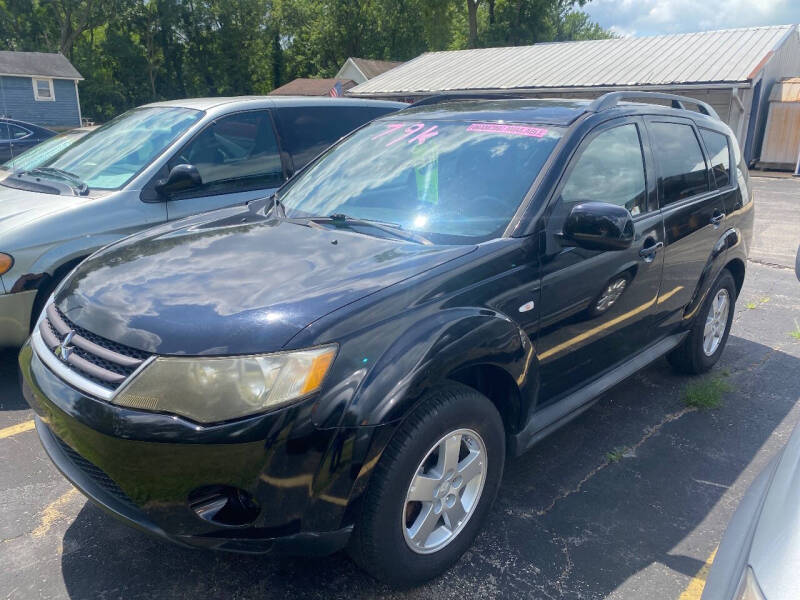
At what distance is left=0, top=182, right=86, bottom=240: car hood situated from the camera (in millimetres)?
3969

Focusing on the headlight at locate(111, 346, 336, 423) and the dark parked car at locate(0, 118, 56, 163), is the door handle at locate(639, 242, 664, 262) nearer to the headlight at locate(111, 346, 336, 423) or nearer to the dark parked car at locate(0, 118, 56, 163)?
the headlight at locate(111, 346, 336, 423)

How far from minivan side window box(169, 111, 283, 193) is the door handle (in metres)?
2.99

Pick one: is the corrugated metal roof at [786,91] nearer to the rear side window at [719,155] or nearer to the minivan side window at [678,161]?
the rear side window at [719,155]

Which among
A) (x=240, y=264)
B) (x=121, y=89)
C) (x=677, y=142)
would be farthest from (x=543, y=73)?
(x=121, y=89)


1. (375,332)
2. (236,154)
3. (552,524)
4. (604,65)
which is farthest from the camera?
(604,65)

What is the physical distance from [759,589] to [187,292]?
1.88 metres

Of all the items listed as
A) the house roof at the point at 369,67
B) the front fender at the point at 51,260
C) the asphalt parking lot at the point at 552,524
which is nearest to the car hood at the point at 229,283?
the asphalt parking lot at the point at 552,524

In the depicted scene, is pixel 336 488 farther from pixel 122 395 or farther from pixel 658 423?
pixel 658 423

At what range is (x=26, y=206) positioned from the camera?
4.20 meters

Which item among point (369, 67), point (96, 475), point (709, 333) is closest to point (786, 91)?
point (709, 333)

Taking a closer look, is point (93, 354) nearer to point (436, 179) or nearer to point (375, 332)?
point (375, 332)

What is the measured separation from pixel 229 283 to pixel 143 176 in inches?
102

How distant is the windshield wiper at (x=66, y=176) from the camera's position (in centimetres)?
439

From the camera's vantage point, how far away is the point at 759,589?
1.33m
